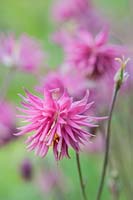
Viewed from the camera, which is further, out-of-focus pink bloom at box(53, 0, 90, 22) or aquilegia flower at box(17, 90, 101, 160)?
out-of-focus pink bloom at box(53, 0, 90, 22)

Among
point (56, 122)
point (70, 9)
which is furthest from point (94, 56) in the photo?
point (70, 9)

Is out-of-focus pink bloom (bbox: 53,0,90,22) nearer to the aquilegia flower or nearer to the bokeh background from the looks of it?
the bokeh background

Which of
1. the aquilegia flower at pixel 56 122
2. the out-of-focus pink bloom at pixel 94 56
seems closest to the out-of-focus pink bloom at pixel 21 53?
the out-of-focus pink bloom at pixel 94 56

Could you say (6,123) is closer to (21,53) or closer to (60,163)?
(21,53)

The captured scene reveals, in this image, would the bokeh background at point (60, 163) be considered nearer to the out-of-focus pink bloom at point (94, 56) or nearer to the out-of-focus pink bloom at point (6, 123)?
the out-of-focus pink bloom at point (6, 123)

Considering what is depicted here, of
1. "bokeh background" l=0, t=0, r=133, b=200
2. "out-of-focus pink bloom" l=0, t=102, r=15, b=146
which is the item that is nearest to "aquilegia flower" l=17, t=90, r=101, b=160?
"bokeh background" l=0, t=0, r=133, b=200
